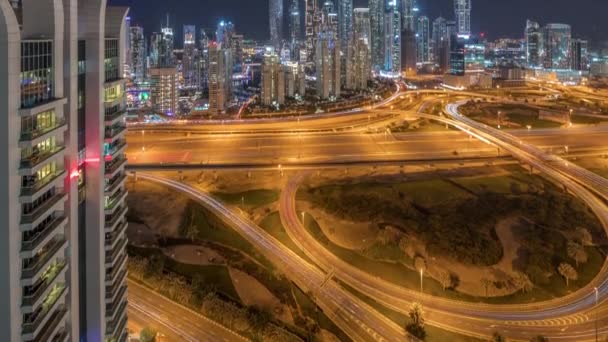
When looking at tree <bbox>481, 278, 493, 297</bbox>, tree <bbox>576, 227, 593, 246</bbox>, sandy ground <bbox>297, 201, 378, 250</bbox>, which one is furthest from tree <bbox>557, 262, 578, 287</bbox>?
sandy ground <bbox>297, 201, 378, 250</bbox>

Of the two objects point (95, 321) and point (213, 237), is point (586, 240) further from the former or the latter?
point (95, 321)

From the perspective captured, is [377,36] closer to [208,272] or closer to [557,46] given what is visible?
[557,46]

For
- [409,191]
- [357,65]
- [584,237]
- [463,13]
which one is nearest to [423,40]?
[463,13]

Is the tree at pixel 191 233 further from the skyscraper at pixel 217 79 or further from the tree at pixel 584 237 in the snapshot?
the skyscraper at pixel 217 79

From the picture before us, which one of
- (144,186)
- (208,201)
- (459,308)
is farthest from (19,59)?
(144,186)

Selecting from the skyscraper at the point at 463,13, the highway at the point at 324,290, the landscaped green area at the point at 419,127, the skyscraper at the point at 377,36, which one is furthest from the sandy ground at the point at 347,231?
the skyscraper at the point at 463,13
